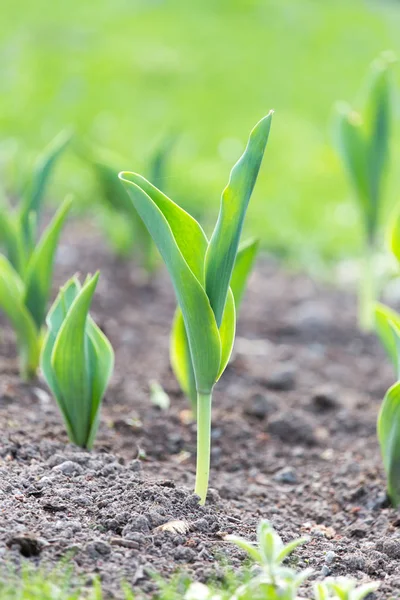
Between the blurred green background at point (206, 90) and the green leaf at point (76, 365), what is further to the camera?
the blurred green background at point (206, 90)

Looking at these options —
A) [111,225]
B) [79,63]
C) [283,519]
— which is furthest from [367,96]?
[79,63]

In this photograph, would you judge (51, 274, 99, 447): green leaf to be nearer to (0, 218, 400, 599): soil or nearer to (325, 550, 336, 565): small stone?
(0, 218, 400, 599): soil

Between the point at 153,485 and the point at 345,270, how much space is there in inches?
126

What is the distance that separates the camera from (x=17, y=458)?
240cm

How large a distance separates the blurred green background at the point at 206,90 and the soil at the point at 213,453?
0.86 metres

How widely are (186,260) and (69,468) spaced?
0.66 m

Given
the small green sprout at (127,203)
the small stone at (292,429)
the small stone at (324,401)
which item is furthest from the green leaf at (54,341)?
the small green sprout at (127,203)

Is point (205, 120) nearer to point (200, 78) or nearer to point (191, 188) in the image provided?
point (200, 78)

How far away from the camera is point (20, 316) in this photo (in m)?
3.04

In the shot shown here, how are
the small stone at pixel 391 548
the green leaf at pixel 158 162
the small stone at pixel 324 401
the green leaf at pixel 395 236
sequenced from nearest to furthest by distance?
the small stone at pixel 391 548 → the green leaf at pixel 395 236 → the small stone at pixel 324 401 → the green leaf at pixel 158 162

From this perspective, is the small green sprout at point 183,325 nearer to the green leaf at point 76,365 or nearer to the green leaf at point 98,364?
the green leaf at point 98,364

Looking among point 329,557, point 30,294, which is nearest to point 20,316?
point 30,294

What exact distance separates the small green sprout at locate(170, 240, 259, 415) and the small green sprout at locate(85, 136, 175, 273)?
116cm

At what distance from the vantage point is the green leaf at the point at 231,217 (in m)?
1.91
